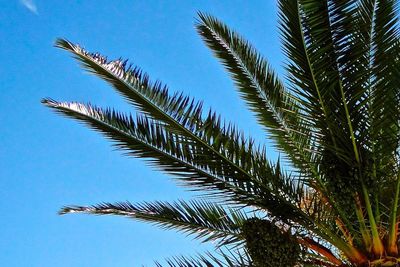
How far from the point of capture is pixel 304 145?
6.90 meters

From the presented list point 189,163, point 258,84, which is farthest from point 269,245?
point 258,84

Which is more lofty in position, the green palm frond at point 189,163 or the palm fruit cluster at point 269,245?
the green palm frond at point 189,163

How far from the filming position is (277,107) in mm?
7422

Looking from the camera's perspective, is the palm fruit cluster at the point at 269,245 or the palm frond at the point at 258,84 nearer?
the palm fruit cluster at the point at 269,245

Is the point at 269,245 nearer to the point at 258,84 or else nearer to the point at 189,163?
→ the point at 189,163

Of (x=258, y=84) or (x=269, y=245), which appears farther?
(x=258, y=84)

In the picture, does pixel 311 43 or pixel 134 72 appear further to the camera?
pixel 134 72

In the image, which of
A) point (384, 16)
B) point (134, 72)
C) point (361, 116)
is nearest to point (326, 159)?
point (361, 116)

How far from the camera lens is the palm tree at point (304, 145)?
581 cm

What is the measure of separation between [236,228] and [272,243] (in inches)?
52.4

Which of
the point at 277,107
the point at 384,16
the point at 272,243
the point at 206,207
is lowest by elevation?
the point at 272,243

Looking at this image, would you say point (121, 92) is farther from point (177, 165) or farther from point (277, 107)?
point (277, 107)

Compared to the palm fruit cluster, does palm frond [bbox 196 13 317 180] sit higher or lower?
higher

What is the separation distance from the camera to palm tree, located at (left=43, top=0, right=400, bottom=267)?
5.81m
